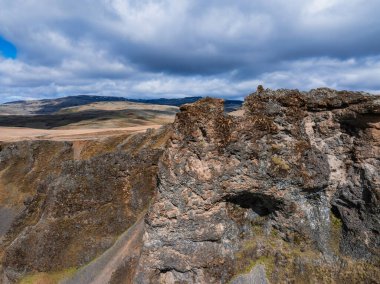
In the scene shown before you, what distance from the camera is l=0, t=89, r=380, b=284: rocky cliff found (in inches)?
1096

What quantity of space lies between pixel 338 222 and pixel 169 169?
1458 centimetres

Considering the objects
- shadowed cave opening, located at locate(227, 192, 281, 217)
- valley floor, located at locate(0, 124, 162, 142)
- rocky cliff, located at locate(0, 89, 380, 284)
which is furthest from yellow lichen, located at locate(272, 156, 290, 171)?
valley floor, located at locate(0, 124, 162, 142)

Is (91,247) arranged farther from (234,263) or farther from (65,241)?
(234,263)

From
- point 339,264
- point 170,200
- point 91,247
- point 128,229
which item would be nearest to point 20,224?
point 91,247

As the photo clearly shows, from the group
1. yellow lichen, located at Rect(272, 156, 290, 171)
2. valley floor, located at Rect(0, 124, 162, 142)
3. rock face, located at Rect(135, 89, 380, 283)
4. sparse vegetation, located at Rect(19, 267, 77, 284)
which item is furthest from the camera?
valley floor, located at Rect(0, 124, 162, 142)

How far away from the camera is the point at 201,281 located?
29.7m

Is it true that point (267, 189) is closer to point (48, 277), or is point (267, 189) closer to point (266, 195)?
point (266, 195)

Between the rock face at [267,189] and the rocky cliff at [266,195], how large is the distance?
0.08 meters

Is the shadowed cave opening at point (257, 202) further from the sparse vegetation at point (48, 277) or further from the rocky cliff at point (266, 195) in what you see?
the sparse vegetation at point (48, 277)

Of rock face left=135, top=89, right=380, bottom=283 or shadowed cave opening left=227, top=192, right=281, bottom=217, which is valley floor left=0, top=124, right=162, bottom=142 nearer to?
rock face left=135, top=89, right=380, bottom=283

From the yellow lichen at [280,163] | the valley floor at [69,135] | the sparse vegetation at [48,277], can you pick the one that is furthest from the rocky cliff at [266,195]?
the valley floor at [69,135]

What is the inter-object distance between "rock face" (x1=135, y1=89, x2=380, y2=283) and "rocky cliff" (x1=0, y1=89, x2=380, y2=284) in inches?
3.2

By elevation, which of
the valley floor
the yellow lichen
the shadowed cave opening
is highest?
the yellow lichen

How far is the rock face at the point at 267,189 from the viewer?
28.2m
